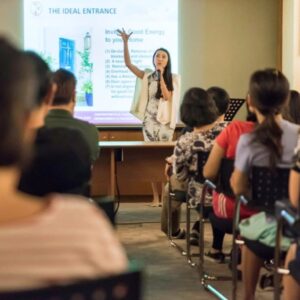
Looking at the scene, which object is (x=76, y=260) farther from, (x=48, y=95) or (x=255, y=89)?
(x=255, y=89)

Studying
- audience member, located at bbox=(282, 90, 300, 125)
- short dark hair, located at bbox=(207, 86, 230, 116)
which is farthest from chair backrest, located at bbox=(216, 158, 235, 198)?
short dark hair, located at bbox=(207, 86, 230, 116)

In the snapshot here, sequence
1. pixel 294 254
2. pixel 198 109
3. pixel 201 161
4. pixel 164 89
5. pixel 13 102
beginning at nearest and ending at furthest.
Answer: pixel 13 102 < pixel 294 254 < pixel 201 161 < pixel 198 109 < pixel 164 89

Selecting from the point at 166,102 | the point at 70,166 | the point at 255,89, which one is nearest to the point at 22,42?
the point at 166,102

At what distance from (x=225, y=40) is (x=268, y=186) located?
518 centimetres

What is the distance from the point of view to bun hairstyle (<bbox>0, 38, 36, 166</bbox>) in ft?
3.12

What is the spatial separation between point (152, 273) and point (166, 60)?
2.88 m

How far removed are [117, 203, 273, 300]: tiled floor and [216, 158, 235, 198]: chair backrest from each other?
25.1 inches

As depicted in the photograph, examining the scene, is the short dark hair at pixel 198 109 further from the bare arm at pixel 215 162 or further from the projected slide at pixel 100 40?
the projected slide at pixel 100 40

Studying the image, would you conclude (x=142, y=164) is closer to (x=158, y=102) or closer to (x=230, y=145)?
(x=158, y=102)

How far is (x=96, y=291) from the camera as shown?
3.52 ft

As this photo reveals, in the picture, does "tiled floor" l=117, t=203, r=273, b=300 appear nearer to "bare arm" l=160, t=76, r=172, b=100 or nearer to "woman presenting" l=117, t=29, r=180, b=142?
"woman presenting" l=117, t=29, r=180, b=142

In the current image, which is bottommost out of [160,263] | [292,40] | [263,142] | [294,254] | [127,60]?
[160,263]

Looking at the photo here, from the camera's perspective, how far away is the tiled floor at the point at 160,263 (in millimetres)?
3523

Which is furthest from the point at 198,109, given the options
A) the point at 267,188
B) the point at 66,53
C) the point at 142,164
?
the point at 66,53
